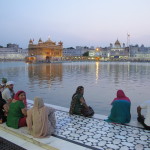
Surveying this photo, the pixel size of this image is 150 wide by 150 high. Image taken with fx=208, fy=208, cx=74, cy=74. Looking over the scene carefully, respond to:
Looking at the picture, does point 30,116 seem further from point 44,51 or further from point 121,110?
point 44,51

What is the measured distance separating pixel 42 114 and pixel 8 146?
64 centimetres

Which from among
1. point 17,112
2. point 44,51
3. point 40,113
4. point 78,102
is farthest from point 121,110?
point 44,51

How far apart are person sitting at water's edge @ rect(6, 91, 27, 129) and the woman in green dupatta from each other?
116 centimetres

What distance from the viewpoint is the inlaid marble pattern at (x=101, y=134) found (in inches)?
116

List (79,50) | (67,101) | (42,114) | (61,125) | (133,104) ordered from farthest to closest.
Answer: (79,50) < (67,101) < (133,104) < (61,125) < (42,114)

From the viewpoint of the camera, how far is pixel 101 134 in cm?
337

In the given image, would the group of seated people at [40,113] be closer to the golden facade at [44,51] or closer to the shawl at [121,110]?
the shawl at [121,110]

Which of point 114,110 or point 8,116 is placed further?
point 114,110

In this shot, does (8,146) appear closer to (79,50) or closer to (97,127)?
(97,127)

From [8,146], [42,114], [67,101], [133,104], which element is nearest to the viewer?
[8,146]

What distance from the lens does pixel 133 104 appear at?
20.4 ft

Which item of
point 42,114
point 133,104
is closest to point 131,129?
point 42,114

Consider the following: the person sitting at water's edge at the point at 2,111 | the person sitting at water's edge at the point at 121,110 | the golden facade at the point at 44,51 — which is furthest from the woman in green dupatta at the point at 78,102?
the golden facade at the point at 44,51

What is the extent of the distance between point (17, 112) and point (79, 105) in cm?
139
